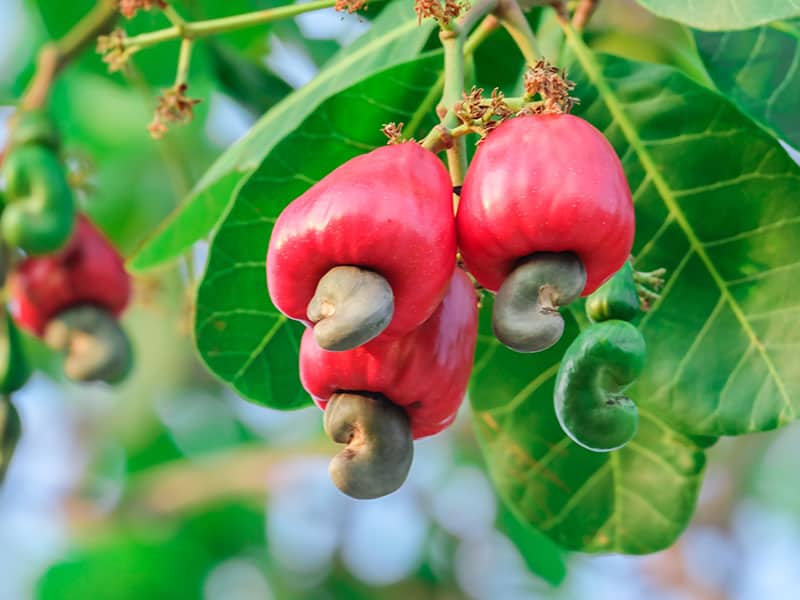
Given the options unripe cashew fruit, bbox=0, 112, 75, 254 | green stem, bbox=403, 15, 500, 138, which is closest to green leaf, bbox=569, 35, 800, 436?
green stem, bbox=403, 15, 500, 138

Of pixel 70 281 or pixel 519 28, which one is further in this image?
pixel 70 281

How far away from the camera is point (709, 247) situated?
5.14 feet

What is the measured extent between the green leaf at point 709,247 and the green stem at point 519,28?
0.71 feet

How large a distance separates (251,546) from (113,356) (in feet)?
9.71

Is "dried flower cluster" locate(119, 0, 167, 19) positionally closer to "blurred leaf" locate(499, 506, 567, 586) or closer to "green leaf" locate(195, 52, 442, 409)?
"green leaf" locate(195, 52, 442, 409)

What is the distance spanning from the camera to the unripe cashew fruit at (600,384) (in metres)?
1.19

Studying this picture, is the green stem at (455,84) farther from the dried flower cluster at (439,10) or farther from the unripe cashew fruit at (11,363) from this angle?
the unripe cashew fruit at (11,363)

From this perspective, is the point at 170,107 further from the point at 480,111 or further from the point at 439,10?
the point at 480,111

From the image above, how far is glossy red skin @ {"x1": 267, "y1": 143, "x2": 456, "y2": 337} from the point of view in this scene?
113cm

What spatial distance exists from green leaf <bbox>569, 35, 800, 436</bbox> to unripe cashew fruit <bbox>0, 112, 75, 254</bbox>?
3.08 ft

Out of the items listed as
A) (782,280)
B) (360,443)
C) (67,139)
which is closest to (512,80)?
(782,280)

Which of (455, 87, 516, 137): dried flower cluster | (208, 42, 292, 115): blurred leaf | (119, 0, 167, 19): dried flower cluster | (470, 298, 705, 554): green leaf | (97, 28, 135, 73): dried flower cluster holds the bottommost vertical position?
(470, 298, 705, 554): green leaf

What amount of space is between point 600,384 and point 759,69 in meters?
0.78

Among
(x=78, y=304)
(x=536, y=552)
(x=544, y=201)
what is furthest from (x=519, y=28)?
(x=536, y=552)
